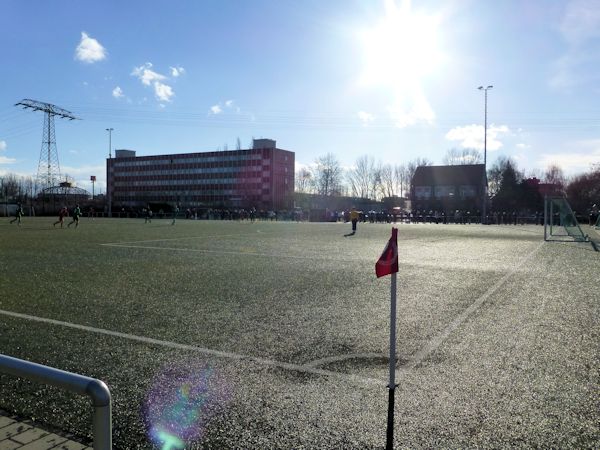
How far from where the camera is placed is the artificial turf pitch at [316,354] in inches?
140

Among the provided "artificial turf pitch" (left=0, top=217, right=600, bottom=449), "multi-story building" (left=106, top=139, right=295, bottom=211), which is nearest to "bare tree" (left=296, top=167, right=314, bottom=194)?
"multi-story building" (left=106, top=139, right=295, bottom=211)

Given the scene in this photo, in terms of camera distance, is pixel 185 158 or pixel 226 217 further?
pixel 185 158

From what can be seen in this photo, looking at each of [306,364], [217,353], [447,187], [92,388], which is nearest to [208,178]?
[447,187]

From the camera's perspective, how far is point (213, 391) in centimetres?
423

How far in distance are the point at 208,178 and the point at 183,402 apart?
129 m

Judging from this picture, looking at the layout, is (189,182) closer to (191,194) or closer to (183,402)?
(191,194)

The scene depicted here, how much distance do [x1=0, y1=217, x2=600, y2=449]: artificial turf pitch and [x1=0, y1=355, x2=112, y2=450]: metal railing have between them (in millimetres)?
1445

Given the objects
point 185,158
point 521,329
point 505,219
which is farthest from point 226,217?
point 521,329

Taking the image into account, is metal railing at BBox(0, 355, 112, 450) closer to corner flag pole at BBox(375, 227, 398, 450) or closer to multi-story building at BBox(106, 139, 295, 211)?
corner flag pole at BBox(375, 227, 398, 450)

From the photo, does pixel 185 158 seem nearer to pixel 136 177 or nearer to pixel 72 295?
pixel 136 177

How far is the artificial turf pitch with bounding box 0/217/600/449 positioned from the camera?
11.7 feet

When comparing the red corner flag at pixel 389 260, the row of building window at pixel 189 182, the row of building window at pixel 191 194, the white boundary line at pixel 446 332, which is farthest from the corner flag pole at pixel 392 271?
the row of building window at pixel 191 194

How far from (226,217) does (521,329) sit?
2822 inches

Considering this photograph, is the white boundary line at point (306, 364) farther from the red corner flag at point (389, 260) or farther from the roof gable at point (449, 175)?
the roof gable at point (449, 175)
